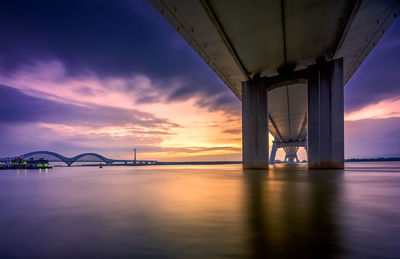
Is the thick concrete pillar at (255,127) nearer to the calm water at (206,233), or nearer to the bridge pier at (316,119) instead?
the bridge pier at (316,119)

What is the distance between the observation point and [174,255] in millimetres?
1953

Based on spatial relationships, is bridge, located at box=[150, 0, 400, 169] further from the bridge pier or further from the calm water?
the calm water

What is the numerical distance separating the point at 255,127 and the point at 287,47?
959cm

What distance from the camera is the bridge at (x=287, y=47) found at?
547 inches

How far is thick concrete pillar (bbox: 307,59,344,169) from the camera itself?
19.3 m

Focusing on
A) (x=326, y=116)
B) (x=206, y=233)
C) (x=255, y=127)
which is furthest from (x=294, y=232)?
(x=255, y=127)

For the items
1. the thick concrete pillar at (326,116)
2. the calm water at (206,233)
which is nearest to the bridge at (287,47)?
the thick concrete pillar at (326,116)

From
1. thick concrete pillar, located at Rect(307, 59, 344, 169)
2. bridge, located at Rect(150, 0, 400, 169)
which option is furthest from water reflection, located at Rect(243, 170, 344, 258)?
thick concrete pillar, located at Rect(307, 59, 344, 169)

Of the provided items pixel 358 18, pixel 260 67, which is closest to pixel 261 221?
pixel 358 18

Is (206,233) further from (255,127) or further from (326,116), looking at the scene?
(255,127)

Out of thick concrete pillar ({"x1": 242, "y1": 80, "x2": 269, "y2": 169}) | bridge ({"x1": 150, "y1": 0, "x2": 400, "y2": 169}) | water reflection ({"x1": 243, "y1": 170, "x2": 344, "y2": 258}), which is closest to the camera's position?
water reflection ({"x1": 243, "y1": 170, "x2": 344, "y2": 258})

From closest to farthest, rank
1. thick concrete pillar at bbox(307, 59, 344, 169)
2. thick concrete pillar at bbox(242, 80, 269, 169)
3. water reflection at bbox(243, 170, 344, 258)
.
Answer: water reflection at bbox(243, 170, 344, 258)
thick concrete pillar at bbox(307, 59, 344, 169)
thick concrete pillar at bbox(242, 80, 269, 169)

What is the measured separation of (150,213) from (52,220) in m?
1.83

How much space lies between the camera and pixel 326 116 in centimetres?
1980
